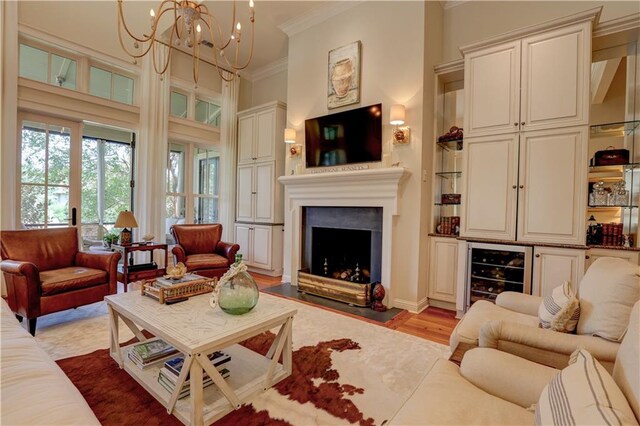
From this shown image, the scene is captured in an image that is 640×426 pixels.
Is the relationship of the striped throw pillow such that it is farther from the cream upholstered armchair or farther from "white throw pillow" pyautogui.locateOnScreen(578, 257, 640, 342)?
"white throw pillow" pyautogui.locateOnScreen(578, 257, 640, 342)

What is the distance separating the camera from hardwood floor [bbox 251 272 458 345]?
282 cm

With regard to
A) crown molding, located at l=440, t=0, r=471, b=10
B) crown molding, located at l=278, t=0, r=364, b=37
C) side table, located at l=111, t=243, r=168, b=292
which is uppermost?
crown molding, located at l=278, t=0, r=364, b=37

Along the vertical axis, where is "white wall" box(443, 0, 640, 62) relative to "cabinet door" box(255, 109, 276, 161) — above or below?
above

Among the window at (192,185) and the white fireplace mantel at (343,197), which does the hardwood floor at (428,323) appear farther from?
the window at (192,185)

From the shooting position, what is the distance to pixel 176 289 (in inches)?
83.6

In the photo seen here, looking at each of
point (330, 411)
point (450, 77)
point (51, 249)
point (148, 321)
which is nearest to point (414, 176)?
point (450, 77)

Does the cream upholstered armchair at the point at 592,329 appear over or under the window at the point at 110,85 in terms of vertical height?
under

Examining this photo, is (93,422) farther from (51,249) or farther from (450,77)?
(450,77)

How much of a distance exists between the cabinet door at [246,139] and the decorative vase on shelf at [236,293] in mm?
3699

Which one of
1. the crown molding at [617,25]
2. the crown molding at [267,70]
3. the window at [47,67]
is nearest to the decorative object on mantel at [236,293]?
the crown molding at [617,25]

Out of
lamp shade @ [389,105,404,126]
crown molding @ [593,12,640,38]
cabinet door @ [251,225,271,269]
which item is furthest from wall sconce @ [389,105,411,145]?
cabinet door @ [251,225,271,269]

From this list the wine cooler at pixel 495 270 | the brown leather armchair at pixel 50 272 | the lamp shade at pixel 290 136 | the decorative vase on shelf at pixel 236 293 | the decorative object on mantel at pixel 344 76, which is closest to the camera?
the decorative vase on shelf at pixel 236 293

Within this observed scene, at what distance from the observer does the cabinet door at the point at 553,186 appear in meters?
2.68

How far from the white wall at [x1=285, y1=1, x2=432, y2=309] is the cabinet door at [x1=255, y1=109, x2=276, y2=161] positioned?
4.28 feet
